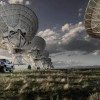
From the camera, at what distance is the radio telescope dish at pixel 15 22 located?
74750 mm

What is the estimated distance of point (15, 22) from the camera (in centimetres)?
7838

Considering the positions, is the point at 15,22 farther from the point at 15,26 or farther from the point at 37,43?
the point at 37,43

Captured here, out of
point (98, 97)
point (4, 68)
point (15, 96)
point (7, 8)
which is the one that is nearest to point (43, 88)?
point (15, 96)

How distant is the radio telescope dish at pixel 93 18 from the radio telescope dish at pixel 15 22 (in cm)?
2606

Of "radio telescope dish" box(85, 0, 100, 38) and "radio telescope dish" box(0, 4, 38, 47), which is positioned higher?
"radio telescope dish" box(0, 4, 38, 47)

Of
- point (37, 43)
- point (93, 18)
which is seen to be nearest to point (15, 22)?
point (93, 18)

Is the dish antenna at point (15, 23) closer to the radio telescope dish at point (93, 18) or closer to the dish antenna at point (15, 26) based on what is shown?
the dish antenna at point (15, 26)

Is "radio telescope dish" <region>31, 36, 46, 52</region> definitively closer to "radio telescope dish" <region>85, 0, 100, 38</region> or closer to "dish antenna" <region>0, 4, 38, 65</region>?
"dish antenna" <region>0, 4, 38, 65</region>

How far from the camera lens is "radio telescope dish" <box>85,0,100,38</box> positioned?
150ft

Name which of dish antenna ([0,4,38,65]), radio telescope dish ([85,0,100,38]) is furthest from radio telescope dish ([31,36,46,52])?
radio telescope dish ([85,0,100,38])

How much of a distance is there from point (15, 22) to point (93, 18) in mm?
33274

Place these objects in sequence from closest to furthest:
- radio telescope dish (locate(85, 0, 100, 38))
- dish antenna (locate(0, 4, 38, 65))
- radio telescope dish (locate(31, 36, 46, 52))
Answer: radio telescope dish (locate(85, 0, 100, 38)) → dish antenna (locate(0, 4, 38, 65)) → radio telescope dish (locate(31, 36, 46, 52))

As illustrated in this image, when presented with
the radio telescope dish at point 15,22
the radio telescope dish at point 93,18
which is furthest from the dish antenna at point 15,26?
the radio telescope dish at point 93,18

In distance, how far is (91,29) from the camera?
52.6m
